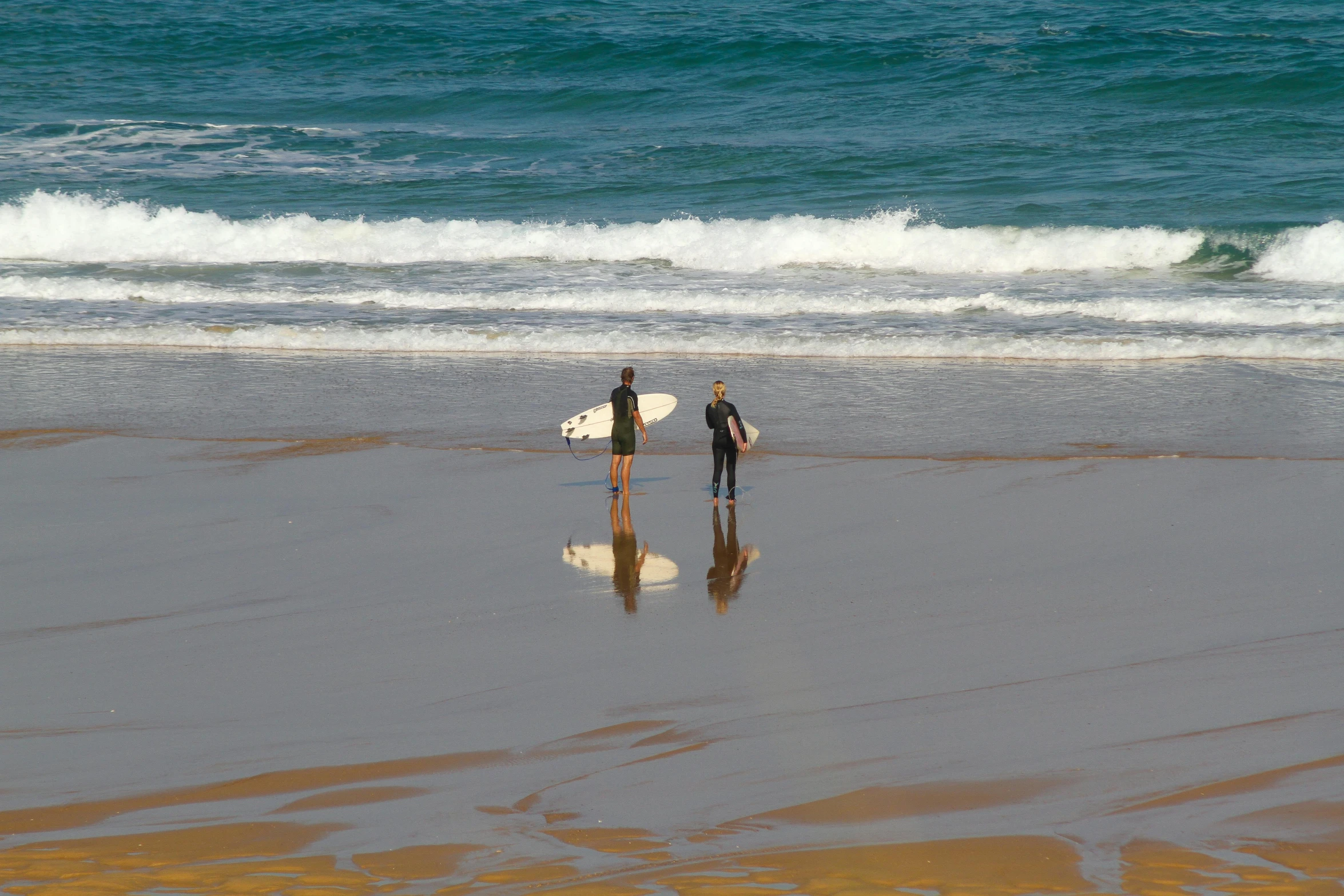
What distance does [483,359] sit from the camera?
1513cm

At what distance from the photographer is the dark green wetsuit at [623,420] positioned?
1012cm

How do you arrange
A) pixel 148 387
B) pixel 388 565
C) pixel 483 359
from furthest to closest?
pixel 483 359, pixel 148 387, pixel 388 565

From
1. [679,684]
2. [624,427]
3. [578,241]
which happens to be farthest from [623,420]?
[578,241]

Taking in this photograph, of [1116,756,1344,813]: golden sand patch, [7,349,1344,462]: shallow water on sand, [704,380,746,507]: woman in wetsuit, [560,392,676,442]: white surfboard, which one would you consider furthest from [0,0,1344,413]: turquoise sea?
[1116,756,1344,813]: golden sand patch

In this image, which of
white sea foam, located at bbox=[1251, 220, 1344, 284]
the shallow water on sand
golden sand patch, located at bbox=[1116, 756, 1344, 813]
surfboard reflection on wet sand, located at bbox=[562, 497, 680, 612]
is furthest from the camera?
white sea foam, located at bbox=[1251, 220, 1344, 284]

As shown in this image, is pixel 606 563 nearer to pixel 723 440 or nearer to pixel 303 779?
pixel 723 440

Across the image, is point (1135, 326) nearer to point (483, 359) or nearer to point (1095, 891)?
point (483, 359)

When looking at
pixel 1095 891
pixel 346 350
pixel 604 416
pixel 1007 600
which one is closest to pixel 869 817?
pixel 1095 891

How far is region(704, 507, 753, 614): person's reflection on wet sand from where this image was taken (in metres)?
7.76

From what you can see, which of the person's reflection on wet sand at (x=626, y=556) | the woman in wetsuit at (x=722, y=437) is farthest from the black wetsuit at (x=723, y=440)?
the person's reflection on wet sand at (x=626, y=556)

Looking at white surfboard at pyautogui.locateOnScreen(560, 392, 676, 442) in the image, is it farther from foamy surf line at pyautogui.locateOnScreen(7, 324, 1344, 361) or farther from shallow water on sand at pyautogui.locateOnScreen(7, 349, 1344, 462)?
foamy surf line at pyautogui.locateOnScreen(7, 324, 1344, 361)

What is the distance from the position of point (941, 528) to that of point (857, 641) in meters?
2.25

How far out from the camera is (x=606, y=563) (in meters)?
8.45

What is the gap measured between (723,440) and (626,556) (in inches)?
65.9
